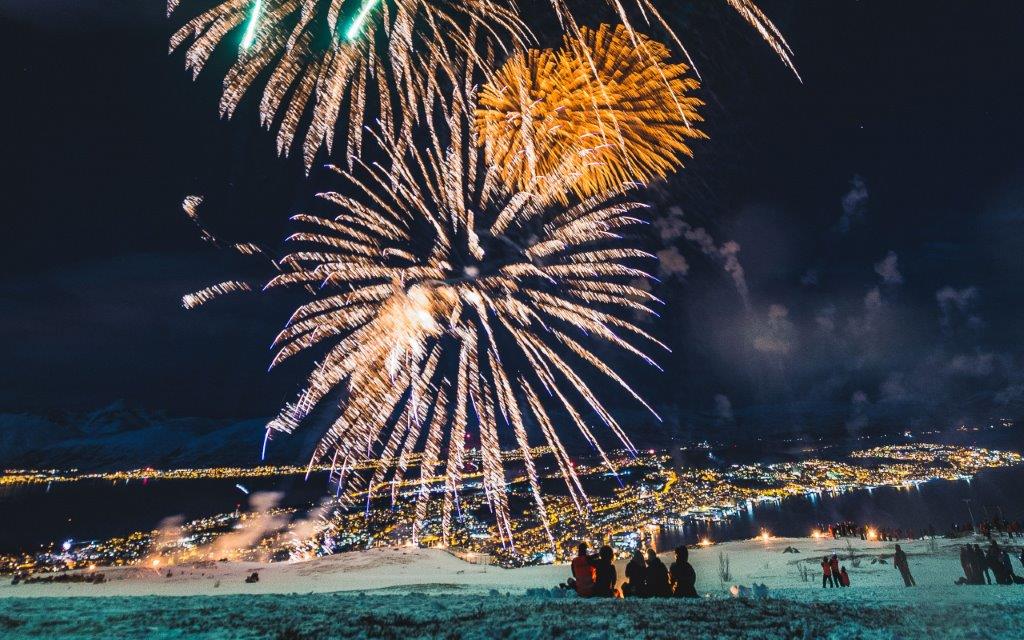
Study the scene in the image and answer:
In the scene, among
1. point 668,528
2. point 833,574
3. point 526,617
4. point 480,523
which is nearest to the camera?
point 526,617

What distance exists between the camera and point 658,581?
1070 centimetres

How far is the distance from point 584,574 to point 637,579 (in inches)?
45.2

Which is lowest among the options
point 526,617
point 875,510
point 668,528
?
point 526,617

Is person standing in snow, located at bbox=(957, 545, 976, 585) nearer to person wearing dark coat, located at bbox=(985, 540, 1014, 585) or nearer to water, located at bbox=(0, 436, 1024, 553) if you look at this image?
person wearing dark coat, located at bbox=(985, 540, 1014, 585)

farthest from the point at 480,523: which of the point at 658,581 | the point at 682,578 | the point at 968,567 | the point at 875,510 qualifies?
the point at 682,578

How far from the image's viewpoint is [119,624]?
829 centimetres

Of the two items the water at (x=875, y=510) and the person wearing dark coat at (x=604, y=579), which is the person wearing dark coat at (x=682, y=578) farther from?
the water at (x=875, y=510)

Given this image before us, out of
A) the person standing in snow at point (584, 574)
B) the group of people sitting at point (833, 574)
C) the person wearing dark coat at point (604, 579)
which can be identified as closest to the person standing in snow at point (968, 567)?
the group of people sitting at point (833, 574)

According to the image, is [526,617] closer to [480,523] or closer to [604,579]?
[604,579]

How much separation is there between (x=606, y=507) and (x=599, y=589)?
10460 cm

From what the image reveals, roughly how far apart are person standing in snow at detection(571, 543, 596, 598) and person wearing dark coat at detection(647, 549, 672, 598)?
127 cm

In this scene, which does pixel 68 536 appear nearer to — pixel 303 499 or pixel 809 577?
pixel 303 499

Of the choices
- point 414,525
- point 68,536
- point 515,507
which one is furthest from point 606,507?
point 68,536

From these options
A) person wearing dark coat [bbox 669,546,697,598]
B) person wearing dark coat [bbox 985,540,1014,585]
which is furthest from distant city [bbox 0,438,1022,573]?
person wearing dark coat [bbox 985,540,1014,585]
